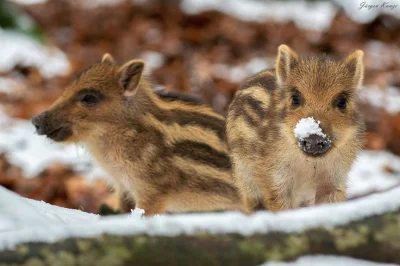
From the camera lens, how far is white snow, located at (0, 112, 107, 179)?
7523 mm

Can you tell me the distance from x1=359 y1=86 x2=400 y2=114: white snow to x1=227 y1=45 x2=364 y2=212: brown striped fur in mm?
4586

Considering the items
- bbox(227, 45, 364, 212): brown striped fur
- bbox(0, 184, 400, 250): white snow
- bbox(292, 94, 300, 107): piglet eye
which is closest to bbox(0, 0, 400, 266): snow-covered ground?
bbox(0, 184, 400, 250): white snow

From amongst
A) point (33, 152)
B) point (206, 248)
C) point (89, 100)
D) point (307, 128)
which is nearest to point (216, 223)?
point (206, 248)

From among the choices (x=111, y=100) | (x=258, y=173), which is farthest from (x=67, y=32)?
(x=258, y=173)

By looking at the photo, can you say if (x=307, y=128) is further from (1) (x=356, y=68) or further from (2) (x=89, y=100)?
(2) (x=89, y=100)

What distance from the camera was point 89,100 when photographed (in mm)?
5473

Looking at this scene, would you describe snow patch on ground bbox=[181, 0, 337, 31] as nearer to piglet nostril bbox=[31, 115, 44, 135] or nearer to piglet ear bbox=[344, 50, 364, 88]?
piglet nostril bbox=[31, 115, 44, 135]

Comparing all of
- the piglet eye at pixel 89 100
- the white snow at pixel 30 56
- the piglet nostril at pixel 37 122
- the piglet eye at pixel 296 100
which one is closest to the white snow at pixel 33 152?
the piglet eye at pixel 89 100

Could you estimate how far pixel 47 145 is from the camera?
8.09m

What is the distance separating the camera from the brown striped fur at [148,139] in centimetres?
529

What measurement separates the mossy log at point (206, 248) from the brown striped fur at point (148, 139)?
2.70 metres

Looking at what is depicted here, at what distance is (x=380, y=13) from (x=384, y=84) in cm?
323

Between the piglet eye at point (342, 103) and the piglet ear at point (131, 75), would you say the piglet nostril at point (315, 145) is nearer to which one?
Answer: the piglet eye at point (342, 103)

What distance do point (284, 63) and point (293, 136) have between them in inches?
17.0
